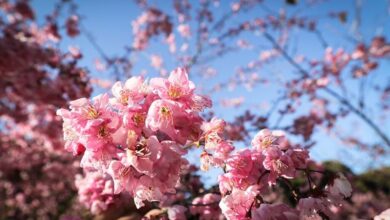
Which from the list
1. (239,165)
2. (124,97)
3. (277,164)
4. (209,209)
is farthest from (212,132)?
(209,209)

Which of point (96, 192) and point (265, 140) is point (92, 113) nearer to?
point (265, 140)

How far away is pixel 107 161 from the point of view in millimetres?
1395

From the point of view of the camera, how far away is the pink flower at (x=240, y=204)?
4.73 ft

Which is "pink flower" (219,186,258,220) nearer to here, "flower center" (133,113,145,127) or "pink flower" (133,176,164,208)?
"pink flower" (133,176,164,208)

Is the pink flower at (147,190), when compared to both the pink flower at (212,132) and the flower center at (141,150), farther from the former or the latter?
the pink flower at (212,132)

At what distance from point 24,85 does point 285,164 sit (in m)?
5.32

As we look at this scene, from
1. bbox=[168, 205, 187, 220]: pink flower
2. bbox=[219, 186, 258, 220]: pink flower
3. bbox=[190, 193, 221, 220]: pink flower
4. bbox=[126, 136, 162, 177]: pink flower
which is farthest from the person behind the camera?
bbox=[190, 193, 221, 220]: pink flower

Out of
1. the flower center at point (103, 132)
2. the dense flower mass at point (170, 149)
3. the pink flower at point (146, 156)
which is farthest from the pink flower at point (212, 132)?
the flower center at point (103, 132)

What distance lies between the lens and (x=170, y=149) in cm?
138

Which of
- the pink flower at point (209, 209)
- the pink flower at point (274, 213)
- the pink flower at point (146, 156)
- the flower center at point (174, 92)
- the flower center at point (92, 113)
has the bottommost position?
the pink flower at point (274, 213)

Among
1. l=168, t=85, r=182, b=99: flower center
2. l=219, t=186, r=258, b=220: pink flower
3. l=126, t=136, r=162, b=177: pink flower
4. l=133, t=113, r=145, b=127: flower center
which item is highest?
l=168, t=85, r=182, b=99: flower center

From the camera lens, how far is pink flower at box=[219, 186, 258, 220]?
144 cm

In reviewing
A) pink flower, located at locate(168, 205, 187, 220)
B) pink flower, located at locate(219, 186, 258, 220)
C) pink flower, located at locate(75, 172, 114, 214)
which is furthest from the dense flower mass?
pink flower, located at locate(75, 172, 114, 214)

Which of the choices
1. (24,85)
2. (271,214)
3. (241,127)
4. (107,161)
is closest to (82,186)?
(107,161)
